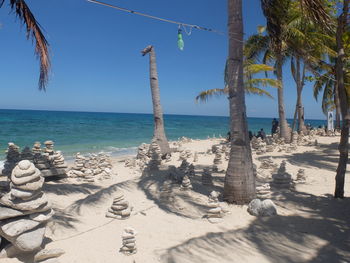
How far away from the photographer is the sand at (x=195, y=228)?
4.10m

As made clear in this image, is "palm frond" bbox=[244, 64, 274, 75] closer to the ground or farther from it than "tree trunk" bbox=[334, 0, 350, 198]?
farther from it

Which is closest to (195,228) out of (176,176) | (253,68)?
(176,176)

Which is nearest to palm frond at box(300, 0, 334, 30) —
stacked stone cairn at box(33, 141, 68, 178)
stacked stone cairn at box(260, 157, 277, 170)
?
stacked stone cairn at box(260, 157, 277, 170)

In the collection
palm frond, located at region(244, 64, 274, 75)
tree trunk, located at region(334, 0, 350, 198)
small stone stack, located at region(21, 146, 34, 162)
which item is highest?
palm frond, located at region(244, 64, 274, 75)

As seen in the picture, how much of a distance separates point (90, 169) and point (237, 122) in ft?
23.3

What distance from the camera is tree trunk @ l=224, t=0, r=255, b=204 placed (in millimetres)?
5973

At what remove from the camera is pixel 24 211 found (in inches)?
153

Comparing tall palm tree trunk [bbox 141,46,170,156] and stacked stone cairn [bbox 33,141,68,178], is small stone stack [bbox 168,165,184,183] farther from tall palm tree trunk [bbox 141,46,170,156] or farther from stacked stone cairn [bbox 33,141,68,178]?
tall palm tree trunk [bbox 141,46,170,156]

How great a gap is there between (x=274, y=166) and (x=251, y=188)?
477 cm

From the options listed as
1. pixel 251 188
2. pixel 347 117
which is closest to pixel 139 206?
Answer: pixel 251 188

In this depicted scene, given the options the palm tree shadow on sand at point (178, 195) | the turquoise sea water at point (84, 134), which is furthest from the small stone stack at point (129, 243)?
the turquoise sea water at point (84, 134)

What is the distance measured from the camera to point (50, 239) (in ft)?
14.4

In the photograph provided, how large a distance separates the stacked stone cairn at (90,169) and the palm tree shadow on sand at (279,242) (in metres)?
6.46

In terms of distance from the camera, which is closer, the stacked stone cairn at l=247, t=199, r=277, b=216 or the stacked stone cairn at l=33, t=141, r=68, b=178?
the stacked stone cairn at l=247, t=199, r=277, b=216
